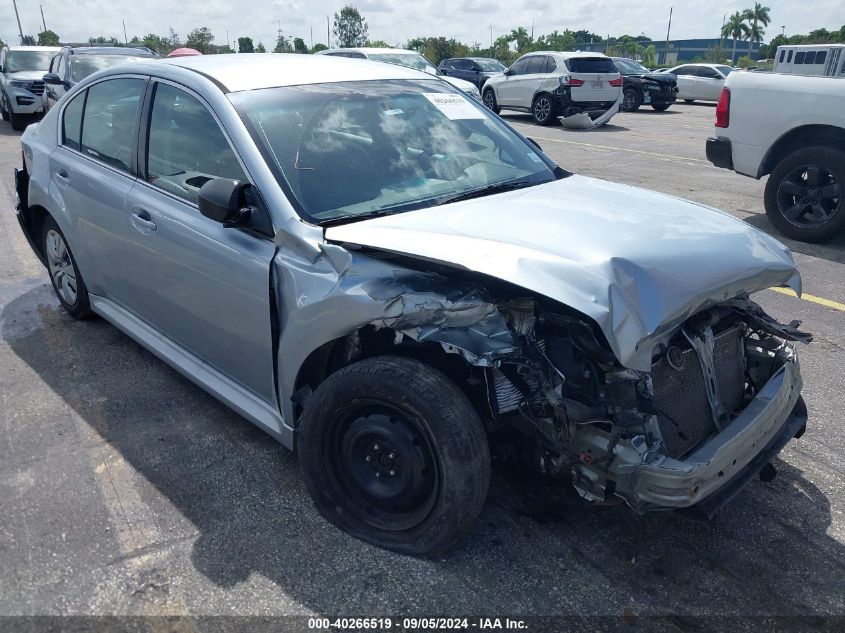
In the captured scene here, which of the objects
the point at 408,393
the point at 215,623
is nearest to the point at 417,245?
the point at 408,393

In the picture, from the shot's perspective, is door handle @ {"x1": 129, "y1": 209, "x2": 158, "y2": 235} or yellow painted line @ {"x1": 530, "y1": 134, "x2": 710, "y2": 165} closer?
door handle @ {"x1": 129, "y1": 209, "x2": 158, "y2": 235}

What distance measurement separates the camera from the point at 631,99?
2122cm

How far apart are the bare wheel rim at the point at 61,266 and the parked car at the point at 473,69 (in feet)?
61.0

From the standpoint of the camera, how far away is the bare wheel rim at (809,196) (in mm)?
6609

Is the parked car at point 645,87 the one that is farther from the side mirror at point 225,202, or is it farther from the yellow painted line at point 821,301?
the side mirror at point 225,202

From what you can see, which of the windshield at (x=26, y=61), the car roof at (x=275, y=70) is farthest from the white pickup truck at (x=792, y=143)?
the windshield at (x=26, y=61)

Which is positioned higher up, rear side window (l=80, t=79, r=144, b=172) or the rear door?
rear side window (l=80, t=79, r=144, b=172)

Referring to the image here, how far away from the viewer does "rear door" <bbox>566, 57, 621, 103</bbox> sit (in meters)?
16.6

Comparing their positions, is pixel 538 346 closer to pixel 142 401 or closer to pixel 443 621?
pixel 443 621

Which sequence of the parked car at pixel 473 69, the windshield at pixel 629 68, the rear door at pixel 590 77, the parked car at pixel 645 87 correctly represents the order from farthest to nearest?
the parked car at pixel 473 69 → the windshield at pixel 629 68 → the parked car at pixel 645 87 → the rear door at pixel 590 77

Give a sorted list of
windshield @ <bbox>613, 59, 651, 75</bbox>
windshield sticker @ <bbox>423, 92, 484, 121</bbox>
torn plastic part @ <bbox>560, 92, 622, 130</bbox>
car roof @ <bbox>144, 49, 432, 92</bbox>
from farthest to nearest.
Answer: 1. windshield @ <bbox>613, 59, 651, 75</bbox>
2. torn plastic part @ <bbox>560, 92, 622, 130</bbox>
3. windshield sticker @ <bbox>423, 92, 484, 121</bbox>
4. car roof @ <bbox>144, 49, 432, 92</bbox>

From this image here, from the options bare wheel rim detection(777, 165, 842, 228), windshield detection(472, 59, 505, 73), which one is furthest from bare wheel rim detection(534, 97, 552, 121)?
bare wheel rim detection(777, 165, 842, 228)

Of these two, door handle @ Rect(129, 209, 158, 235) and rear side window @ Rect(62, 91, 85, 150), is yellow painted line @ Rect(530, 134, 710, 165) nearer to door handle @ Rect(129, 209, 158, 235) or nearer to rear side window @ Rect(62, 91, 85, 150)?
rear side window @ Rect(62, 91, 85, 150)

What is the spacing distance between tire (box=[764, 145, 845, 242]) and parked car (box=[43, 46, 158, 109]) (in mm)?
9426
